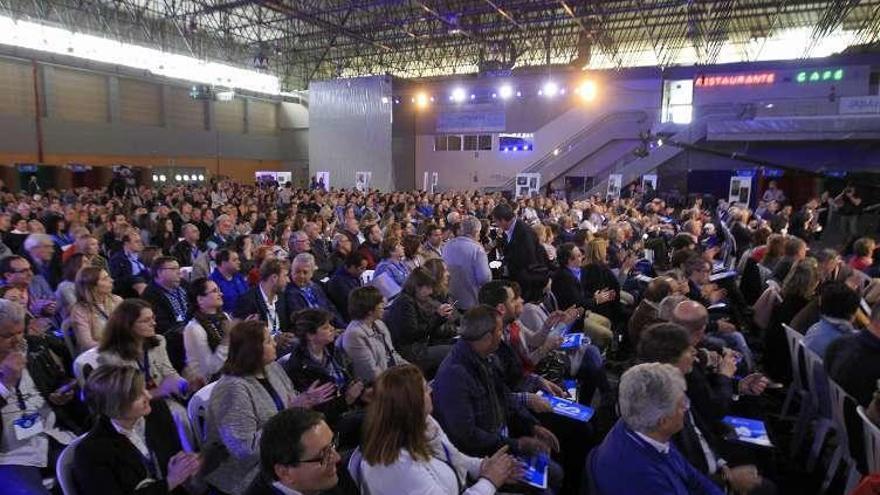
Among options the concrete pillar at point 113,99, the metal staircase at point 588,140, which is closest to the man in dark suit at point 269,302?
the metal staircase at point 588,140

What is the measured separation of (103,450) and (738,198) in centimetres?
1535

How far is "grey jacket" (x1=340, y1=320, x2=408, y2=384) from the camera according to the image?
347cm

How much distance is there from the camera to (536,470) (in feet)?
8.74

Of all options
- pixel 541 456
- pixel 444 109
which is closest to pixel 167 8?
pixel 444 109

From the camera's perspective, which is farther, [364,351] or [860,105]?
[860,105]

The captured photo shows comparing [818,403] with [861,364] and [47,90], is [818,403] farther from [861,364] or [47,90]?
[47,90]

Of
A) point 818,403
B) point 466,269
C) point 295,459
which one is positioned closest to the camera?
point 295,459

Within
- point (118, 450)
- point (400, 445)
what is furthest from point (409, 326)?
point (118, 450)

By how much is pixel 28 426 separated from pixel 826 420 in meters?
4.60

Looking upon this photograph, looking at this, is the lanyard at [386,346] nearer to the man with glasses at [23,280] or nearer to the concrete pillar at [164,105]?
the man with glasses at [23,280]

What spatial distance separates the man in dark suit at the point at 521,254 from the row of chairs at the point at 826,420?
212 cm

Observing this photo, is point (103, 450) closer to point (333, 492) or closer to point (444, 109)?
point (333, 492)

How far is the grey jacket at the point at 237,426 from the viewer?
8.13 feet

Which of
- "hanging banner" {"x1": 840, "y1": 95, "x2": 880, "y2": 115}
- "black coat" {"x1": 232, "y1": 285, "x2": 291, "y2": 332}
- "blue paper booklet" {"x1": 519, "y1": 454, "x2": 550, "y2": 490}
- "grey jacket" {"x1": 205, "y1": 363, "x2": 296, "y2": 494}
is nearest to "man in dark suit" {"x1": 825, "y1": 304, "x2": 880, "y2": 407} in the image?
"blue paper booklet" {"x1": 519, "y1": 454, "x2": 550, "y2": 490}
